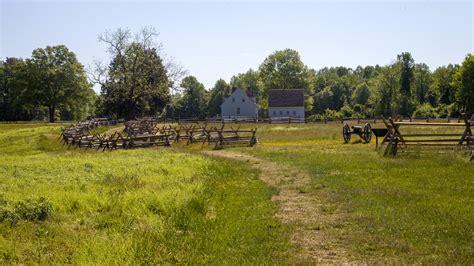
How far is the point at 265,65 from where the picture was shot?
10725 cm

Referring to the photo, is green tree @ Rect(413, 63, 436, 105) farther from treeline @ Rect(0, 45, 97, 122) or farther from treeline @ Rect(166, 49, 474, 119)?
treeline @ Rect(0, 45, 97, 122)

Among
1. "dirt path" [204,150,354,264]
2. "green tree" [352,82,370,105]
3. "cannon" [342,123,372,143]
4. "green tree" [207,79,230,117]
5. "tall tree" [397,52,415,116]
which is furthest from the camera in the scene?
"green tree" [207,79,230,117]

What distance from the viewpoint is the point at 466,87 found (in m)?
74.9

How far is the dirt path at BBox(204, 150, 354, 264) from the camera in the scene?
7918 millimetres

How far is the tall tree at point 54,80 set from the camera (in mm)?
79438

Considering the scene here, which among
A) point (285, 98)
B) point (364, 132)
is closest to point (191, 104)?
point (285, 98)

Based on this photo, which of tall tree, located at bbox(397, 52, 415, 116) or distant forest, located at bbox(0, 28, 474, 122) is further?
tall tree, located at bbox(397, 52, 415, 116)

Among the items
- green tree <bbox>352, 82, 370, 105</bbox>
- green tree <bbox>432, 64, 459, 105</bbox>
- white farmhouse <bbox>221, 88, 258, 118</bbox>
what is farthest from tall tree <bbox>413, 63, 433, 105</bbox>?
white farmhouse <bbox>221, 88, 258, 118</bbox>

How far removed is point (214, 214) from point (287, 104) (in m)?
77.5

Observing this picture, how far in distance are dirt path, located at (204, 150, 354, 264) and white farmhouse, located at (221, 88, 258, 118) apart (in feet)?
243

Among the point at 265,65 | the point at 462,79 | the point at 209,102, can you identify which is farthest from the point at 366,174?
the point at 209,102

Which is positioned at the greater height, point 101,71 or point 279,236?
point 101,71

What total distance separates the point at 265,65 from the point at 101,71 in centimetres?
5190

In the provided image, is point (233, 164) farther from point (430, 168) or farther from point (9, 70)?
point (9, 70)
